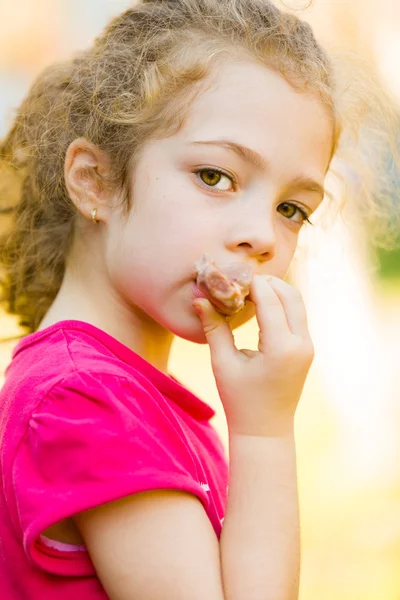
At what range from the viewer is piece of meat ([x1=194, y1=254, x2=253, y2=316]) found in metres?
1.14

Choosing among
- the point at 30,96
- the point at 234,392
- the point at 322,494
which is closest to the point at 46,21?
the point at 322,494

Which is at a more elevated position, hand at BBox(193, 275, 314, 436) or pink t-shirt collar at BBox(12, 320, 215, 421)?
hand at BBox(193, 275, 314, 436)

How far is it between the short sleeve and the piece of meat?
17cm

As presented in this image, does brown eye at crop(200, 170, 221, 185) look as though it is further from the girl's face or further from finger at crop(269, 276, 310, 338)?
finger at crop(269, 276, 310, 338)

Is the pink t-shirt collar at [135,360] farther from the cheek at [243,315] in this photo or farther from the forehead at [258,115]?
the forehead at [258,115]

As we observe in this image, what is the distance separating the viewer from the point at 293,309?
118 centimetres

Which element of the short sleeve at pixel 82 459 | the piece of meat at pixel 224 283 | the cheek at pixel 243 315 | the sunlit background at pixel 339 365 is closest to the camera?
the short sleeve at pixel 82 459

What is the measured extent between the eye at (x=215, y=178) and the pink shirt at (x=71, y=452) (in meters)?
0.27

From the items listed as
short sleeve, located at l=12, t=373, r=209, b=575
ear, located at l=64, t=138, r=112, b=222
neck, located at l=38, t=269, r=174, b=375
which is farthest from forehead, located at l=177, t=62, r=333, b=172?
short sleeve, located at l=12, t=373, r=209, b=575

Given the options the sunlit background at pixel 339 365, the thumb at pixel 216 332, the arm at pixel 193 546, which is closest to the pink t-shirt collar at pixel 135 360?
the thumb at pixel 216 332

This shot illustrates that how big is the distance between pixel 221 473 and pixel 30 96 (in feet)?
2.55

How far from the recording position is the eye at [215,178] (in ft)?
4.03

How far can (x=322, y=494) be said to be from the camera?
304 centimetres

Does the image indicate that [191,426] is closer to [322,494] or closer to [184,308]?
[184,308]
